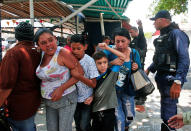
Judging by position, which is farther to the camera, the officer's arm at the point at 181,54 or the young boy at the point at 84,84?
the officer's arm at the point at 181,54

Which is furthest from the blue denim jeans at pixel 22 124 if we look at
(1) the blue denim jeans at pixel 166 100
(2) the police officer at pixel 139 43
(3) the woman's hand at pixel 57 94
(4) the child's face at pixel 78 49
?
(2) the police officer at pixel 139 43

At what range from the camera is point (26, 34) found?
174 centimetres

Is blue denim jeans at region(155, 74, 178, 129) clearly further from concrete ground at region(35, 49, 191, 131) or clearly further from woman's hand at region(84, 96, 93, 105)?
woman's hand at region(84, 96, 93, 105)

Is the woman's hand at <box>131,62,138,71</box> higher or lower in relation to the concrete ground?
higher

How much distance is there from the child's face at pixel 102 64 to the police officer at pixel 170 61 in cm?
95

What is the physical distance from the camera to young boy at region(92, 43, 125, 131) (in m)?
2.15

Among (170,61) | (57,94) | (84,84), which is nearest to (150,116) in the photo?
(170,61)

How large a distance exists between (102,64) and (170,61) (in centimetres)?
106

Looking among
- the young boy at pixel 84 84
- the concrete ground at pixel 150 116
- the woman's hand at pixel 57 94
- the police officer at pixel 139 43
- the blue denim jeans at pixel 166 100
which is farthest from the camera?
the police officer at pixel 139 43

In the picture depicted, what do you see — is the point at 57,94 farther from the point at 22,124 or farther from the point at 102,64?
the point at 102,64

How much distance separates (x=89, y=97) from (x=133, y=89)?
0.78 metres

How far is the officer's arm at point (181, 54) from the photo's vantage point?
7.37 ft

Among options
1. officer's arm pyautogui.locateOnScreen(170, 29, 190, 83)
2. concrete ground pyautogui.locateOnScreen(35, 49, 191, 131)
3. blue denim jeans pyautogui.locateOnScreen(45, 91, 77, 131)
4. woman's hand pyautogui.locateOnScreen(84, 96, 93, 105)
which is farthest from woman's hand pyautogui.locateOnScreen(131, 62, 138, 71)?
concrete ground pyautogui.locateOnScreen(35, 49, 191, 131)

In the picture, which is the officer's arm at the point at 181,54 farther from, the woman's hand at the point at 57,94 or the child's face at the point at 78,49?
the woman's hand at the point at 57,94
